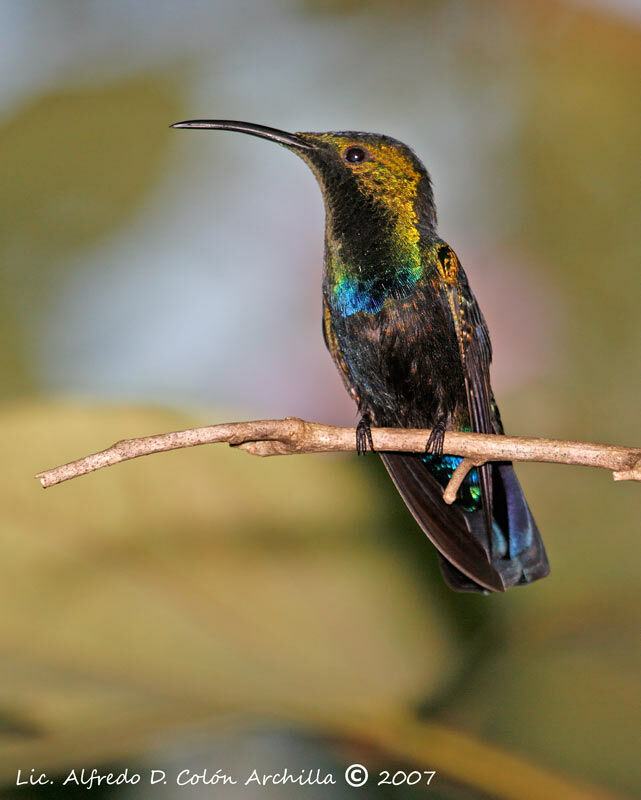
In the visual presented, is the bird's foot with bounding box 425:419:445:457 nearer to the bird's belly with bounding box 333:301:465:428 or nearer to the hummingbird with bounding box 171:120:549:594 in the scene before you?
the hummingbird with bounding box 171:120:549:594

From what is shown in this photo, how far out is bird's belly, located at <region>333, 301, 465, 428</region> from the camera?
112 centimetres

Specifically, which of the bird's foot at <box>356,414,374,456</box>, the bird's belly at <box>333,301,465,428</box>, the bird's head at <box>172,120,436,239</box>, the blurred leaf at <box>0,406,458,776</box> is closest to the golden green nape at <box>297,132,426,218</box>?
the bird's head at <box>172,120,436,239</box>

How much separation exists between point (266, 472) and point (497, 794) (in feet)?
2.65

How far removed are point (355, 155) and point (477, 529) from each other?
0.55 metres

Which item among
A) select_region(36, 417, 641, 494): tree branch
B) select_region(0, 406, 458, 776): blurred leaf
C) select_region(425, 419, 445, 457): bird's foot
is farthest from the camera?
select_region(0, 406, 458, 776): blurred leaf

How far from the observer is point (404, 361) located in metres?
1.15

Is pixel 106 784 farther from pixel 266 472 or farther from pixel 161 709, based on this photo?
pixel 266 472

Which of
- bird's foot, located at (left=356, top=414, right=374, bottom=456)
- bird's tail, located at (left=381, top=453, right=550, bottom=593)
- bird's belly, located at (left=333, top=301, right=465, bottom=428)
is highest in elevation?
bird's belly, located at (left=333, top=301, right=465, bottom=428)

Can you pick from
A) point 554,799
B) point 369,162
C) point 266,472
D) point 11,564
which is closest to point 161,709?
point 11,564

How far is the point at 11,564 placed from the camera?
169 cm

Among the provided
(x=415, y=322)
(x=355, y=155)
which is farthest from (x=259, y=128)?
(x=415, y=322)

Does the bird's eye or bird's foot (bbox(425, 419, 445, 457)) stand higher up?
the bird's eye

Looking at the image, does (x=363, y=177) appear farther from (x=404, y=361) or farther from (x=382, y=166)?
(x=404, y=361)

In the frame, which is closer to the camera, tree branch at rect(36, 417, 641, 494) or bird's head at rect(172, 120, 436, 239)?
tree branch at rect(36, 417, 641, 494)
